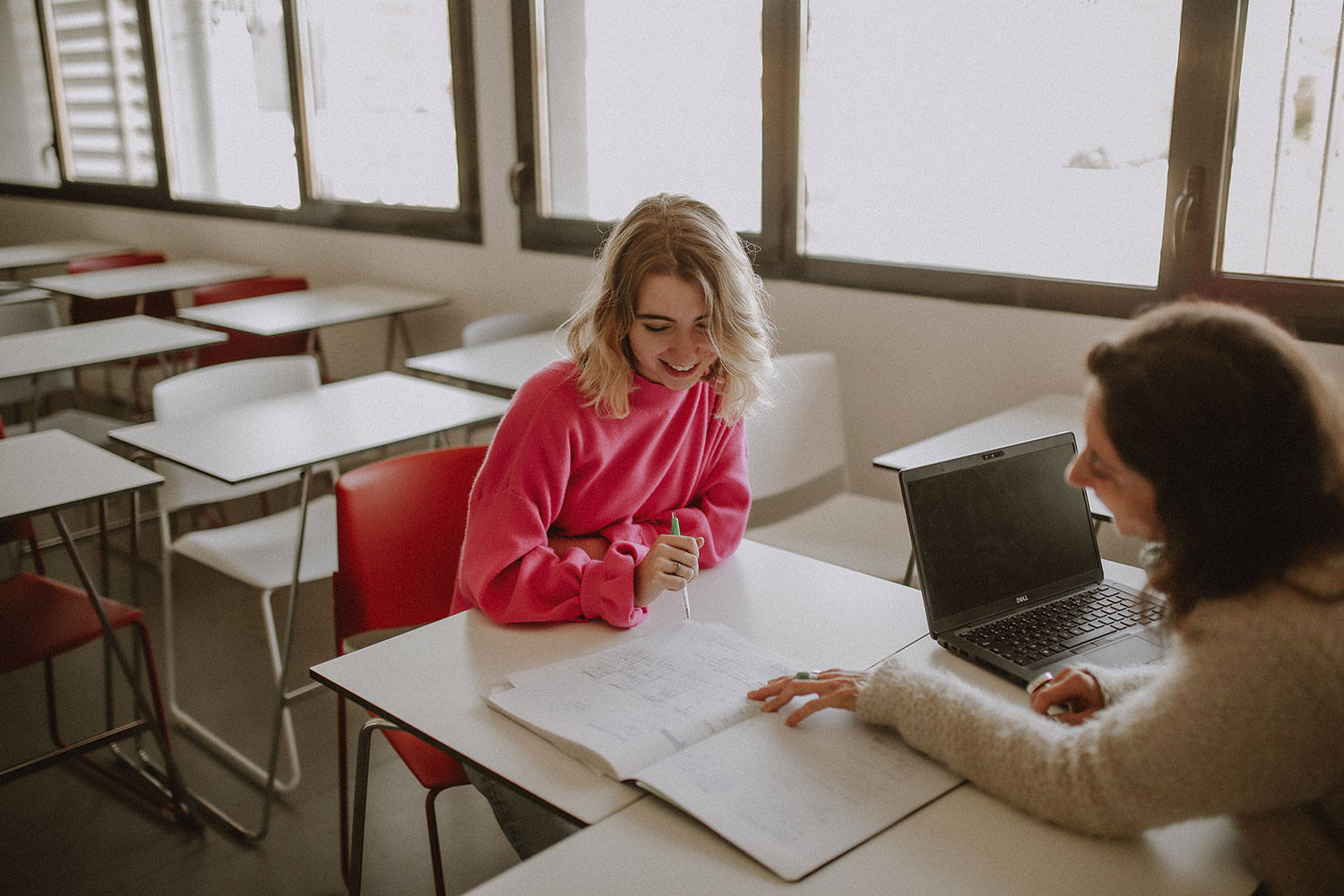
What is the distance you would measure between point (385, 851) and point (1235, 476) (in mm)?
1838

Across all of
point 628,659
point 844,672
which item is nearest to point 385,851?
point 628,659

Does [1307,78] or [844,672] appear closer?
[844,672]

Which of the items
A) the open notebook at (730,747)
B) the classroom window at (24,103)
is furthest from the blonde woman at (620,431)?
the classroom window at (24,103)

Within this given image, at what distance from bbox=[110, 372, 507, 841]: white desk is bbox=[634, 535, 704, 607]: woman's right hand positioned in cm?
105

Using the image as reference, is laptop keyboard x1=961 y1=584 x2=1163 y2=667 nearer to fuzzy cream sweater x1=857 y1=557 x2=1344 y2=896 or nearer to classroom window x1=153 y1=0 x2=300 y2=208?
fuzzy cream sweater x1=857 y1=557 x2=1344 y2=896

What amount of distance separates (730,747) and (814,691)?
4.9 inches

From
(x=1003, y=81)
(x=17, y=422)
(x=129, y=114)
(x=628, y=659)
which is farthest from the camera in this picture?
(x=129, y=114)

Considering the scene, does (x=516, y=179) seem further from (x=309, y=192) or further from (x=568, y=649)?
(x=568, y=649)

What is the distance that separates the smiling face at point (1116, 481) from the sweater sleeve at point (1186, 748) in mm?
104

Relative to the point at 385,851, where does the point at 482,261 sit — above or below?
above

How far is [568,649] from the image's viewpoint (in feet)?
4.60

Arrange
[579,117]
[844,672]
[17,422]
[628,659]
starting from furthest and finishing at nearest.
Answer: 1. [17,422]
2. [579,117]
3. [628,659]
4. [844,672]

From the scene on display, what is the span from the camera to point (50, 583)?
2.34 m

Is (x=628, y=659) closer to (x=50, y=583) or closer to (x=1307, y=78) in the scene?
(x=50, y=583)
